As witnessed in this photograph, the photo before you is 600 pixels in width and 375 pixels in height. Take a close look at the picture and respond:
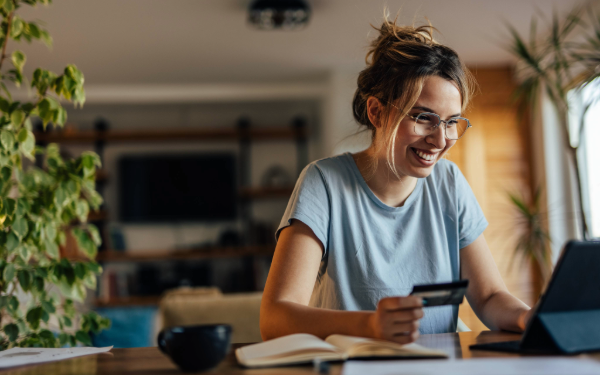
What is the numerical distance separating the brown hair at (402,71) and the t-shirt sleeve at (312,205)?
0.16m

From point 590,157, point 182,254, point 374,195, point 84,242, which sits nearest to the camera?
point 374,195

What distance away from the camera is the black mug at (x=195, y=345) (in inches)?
26.5

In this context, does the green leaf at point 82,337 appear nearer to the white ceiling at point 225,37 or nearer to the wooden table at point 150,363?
the wooden table at point 150,363

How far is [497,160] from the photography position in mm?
4762

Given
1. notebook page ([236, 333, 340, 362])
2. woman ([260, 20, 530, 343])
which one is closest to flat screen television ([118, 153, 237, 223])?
woman ([260, 20, 530, 343])

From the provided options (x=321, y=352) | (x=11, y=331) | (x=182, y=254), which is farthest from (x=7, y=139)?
(x=182, y=254)

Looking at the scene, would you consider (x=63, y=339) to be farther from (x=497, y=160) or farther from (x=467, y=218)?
(x=497, y=160)

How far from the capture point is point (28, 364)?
0.79 m

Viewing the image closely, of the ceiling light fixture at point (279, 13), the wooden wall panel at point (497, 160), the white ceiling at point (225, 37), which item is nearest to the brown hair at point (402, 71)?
the white ceiling at point (225, 37)

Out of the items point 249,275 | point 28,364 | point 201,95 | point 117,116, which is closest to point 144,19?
point 201,95

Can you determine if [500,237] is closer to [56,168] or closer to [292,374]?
[56,168]

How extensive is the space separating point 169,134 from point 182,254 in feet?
4.00

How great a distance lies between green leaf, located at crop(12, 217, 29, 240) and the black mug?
0.85 meters

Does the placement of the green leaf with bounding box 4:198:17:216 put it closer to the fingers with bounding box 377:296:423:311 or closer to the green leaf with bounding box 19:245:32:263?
the green leaf with bounding box 19:245:32:263
